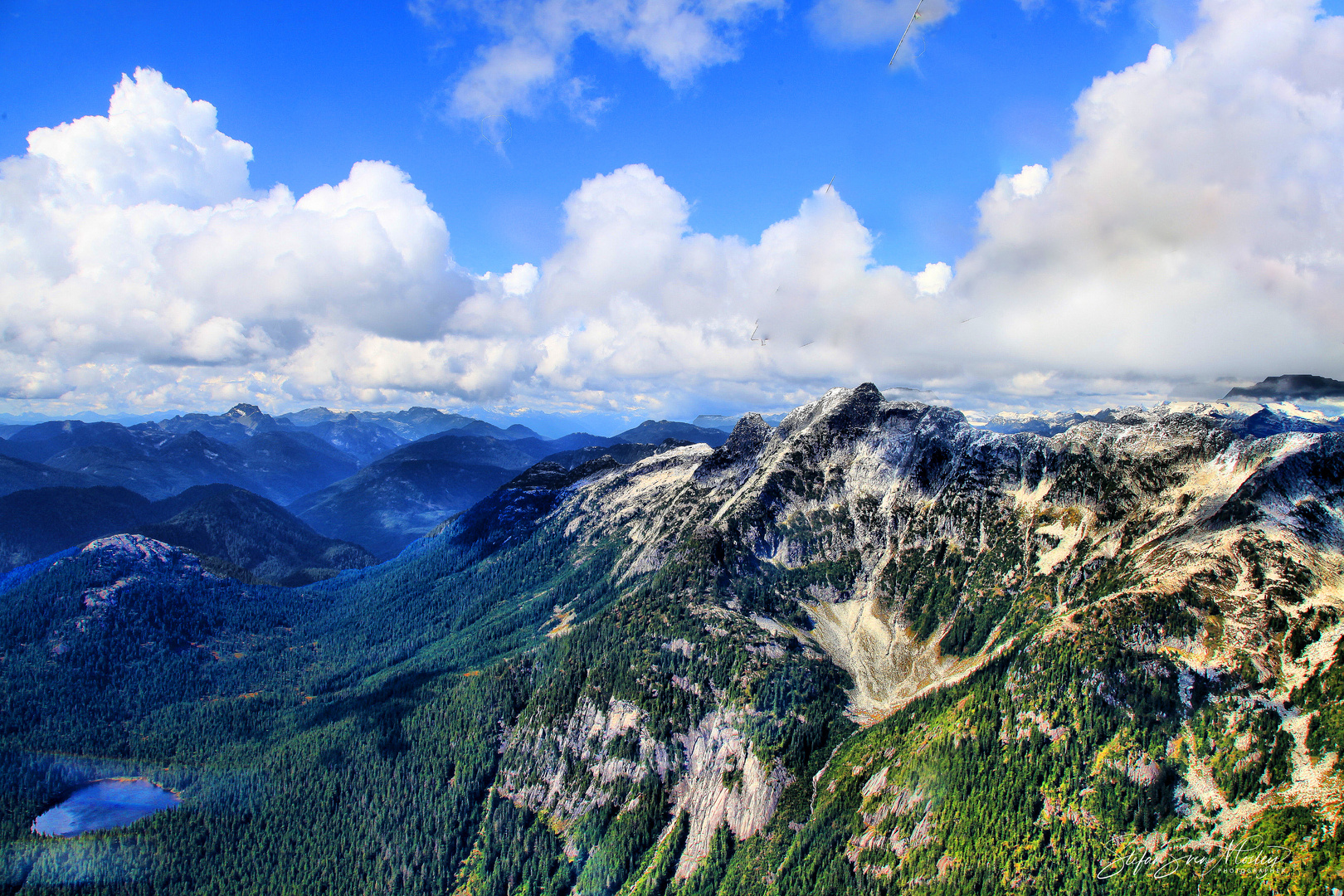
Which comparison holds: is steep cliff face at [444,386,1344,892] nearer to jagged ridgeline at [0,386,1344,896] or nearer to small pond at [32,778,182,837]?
jagged ridgeline at [0,386,1344,896]

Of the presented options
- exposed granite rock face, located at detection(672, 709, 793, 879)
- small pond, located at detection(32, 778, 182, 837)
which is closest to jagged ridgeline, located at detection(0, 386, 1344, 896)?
exposed granite rock face, located at detection(672, 709, 793, 879)

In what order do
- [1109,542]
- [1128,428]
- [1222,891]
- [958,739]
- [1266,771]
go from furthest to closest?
1. [1128,428]
2. [1109,542]
3. [958,739]
4. [1266,771]
5. [1222,891]

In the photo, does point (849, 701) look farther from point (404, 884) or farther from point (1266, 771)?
point (404, 884)

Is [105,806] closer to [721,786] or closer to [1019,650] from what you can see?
[721,786]

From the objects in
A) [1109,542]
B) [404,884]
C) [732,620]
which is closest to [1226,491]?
[1109,542]

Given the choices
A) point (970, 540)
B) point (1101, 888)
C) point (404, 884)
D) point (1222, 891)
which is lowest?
point (404, 884)

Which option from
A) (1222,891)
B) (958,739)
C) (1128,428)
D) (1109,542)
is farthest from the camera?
(1128,428)

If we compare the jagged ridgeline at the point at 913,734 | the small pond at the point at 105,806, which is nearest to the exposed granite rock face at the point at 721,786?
the jagged ridgeline at the point at 913,734

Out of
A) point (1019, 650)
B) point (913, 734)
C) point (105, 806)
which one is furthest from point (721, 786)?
point (105, 806)
